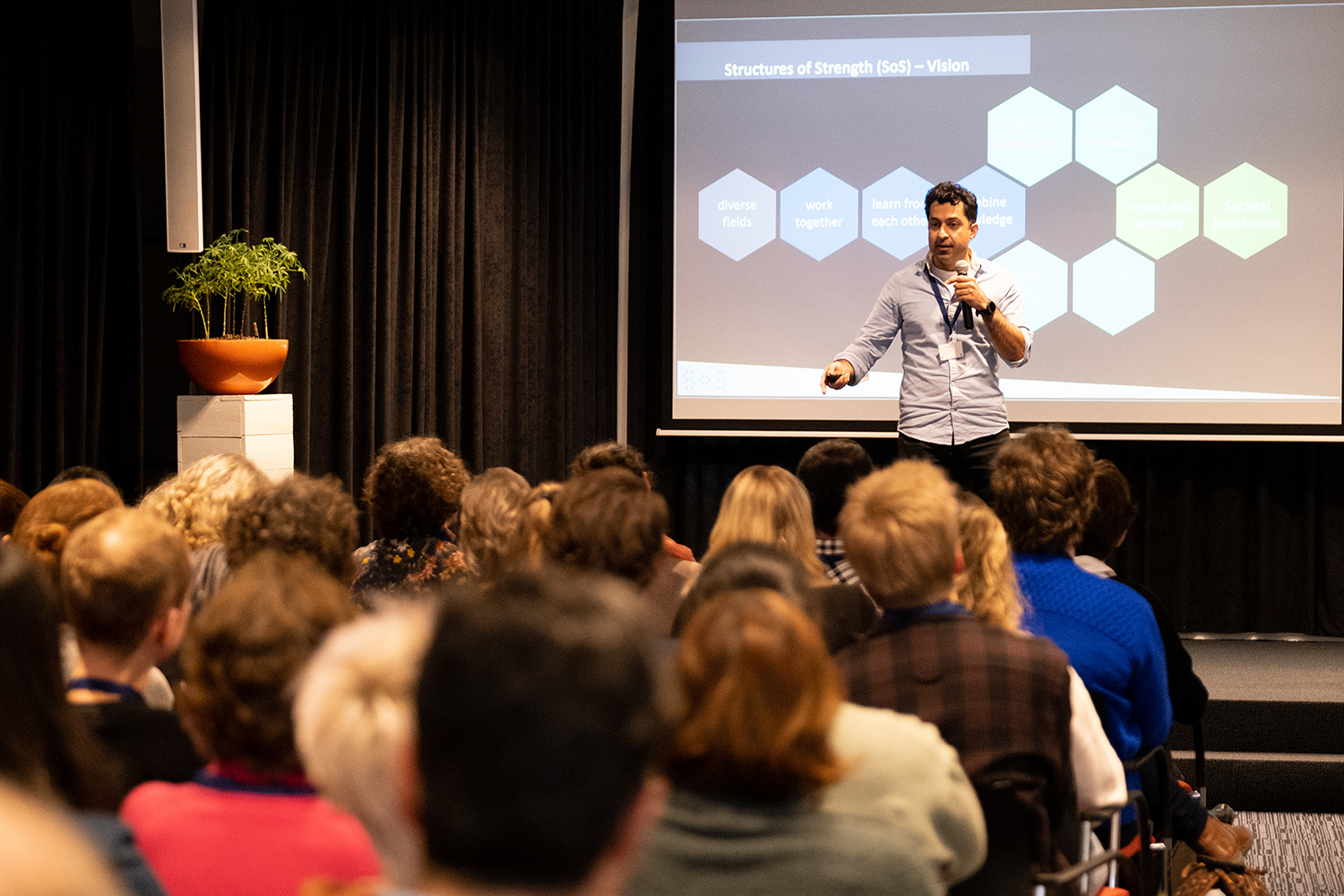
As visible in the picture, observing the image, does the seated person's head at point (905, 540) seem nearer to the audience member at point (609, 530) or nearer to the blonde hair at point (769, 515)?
the audience member at point (609, 530)

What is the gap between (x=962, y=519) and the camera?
1.96 meters

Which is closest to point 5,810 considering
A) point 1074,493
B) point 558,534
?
point 558,534

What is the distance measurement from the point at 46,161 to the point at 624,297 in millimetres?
2439

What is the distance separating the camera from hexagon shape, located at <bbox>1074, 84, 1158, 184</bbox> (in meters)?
4.93

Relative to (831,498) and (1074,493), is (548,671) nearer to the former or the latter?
(1074,493)

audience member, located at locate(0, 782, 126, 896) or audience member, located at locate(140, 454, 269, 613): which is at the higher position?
audience member, located at locate(0, 782, 126, 896)

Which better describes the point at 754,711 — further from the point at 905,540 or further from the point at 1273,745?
the point at 1273,745

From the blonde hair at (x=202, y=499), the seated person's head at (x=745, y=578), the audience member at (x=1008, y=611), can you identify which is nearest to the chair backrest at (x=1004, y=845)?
the audience member at (x=1008, y=611)

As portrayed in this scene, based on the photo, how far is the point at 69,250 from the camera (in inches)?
178

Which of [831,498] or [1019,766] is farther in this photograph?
[831,498]

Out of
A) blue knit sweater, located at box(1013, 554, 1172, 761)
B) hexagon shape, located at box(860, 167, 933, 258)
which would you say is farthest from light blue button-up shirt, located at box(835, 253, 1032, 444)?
blue knit sweater, located at box(1013, 554, 1172, 761)

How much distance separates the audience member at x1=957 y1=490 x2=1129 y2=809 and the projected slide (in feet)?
10.5

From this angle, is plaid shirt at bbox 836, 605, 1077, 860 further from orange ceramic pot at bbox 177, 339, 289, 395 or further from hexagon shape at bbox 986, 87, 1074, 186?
hexagon shape at bbox 986, 87, 1074, 186

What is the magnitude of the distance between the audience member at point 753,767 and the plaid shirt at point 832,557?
5.15 feet
